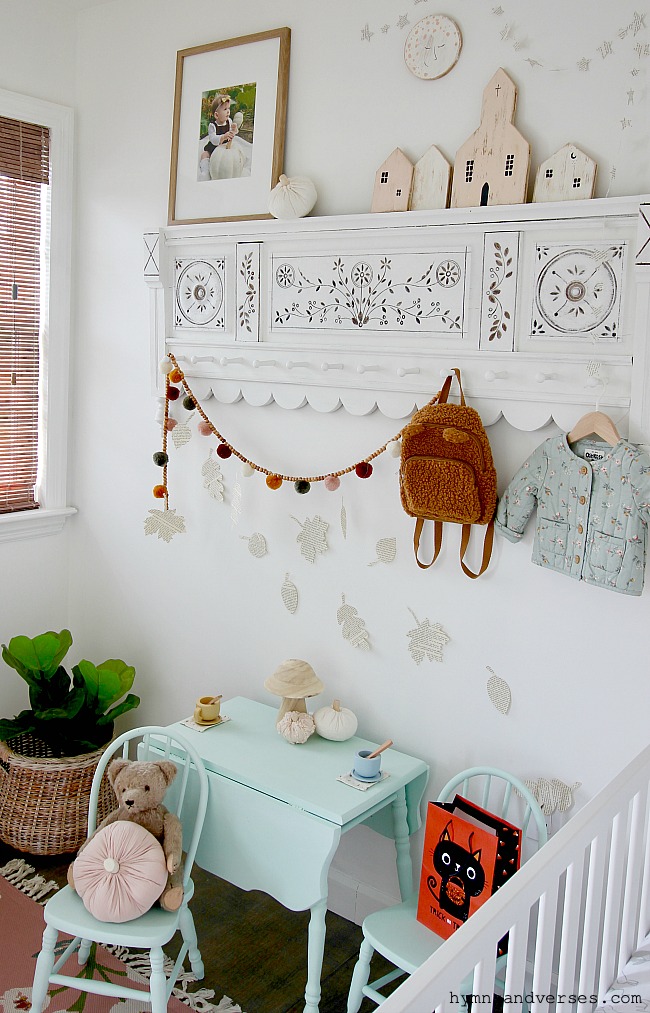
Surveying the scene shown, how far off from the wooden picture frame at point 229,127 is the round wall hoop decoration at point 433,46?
0.40m

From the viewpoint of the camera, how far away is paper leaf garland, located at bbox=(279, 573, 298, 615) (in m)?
2.57

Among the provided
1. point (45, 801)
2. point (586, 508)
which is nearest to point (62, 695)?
point (45, 801)

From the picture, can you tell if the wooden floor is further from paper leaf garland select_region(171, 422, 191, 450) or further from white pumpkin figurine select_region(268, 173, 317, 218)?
white pumpkin figurine select_region(268, 173, 317, 218)

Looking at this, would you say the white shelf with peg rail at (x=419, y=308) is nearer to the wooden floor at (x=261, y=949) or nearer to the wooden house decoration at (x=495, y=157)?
the wooden house decoration at (x=495, y=157)

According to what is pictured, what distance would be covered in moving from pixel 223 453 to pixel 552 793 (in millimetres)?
1242

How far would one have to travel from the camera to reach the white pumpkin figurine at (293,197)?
7.61ft

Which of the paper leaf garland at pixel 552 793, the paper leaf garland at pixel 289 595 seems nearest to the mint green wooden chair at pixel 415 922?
the paper leaf garland at pixel 552 793

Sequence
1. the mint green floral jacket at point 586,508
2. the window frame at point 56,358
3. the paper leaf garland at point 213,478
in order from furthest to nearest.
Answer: the window frame at point 56,358 → the paper leaf garland at point 213,478 → the mint green floral jacket at point 586,508

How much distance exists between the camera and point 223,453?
8.38ft

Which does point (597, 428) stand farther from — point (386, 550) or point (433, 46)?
point (433, 46)

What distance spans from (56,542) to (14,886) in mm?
1109

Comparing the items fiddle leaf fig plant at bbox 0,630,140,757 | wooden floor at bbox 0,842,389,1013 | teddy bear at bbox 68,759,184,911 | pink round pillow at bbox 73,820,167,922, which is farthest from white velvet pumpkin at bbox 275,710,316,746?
fiddle leaf fig plant at bbox 0,630,140,757

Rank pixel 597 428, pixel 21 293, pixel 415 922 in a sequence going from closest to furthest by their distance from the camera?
1. pixel 597 428
2. pixel 415 922
3. pixel 21 293

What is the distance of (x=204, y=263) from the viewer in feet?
8.51
